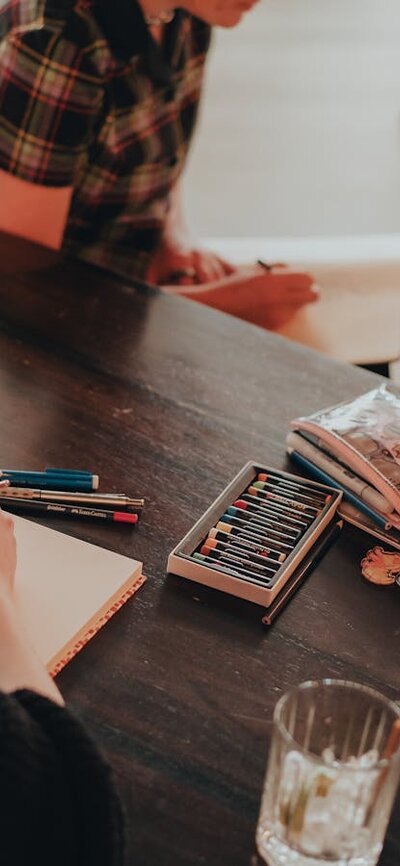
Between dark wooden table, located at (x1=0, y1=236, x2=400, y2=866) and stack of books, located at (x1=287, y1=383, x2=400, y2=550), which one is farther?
stack of books, located at (x1=287, y1=383, x2=400, y2=550)

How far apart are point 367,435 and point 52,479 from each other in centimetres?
29

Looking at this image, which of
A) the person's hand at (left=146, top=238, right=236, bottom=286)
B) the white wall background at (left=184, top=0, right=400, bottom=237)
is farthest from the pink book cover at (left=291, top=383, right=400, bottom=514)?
the white wall background at (left=184, top=0, right=400, bottom=237)

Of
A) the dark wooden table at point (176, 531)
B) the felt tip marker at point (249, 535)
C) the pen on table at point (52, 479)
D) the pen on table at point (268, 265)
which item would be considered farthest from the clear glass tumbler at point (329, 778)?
the pen on table at point (268, 265)

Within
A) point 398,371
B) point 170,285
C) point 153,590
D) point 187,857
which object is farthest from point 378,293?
point 187,857

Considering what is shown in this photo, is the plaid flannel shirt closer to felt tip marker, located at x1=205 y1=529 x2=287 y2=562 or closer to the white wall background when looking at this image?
felt tip marker, located at x1=205 y1=529 x2=287 y2=562

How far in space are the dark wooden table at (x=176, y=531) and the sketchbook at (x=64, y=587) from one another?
0.01m

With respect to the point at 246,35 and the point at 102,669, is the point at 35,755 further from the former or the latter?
the point at 246,35

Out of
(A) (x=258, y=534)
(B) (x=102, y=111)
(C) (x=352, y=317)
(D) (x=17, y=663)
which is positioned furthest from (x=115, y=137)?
(D) (x=17, y=663)

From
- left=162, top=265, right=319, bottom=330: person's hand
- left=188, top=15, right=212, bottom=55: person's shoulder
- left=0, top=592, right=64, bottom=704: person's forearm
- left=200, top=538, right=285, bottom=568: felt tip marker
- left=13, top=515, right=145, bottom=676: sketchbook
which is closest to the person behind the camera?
left=0, top=592, right=64, bottom=704: person's forearm

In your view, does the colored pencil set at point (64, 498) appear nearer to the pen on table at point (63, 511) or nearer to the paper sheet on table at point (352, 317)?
the pen on table at point (63, 511)

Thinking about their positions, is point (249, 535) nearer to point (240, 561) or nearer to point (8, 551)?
point (240, 561)

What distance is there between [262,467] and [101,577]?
Result: 0.71 feet

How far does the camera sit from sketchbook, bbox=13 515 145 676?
737mm

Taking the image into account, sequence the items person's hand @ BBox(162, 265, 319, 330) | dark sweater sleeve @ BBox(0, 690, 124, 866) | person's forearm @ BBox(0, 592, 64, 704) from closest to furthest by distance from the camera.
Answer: dark sweater sleeve @ BBox(0, 690, 124, 866) < person's forearm @ BBox(0, 592, 64, 704) < person's hand @ BBox(162, 265, 319, 330)
